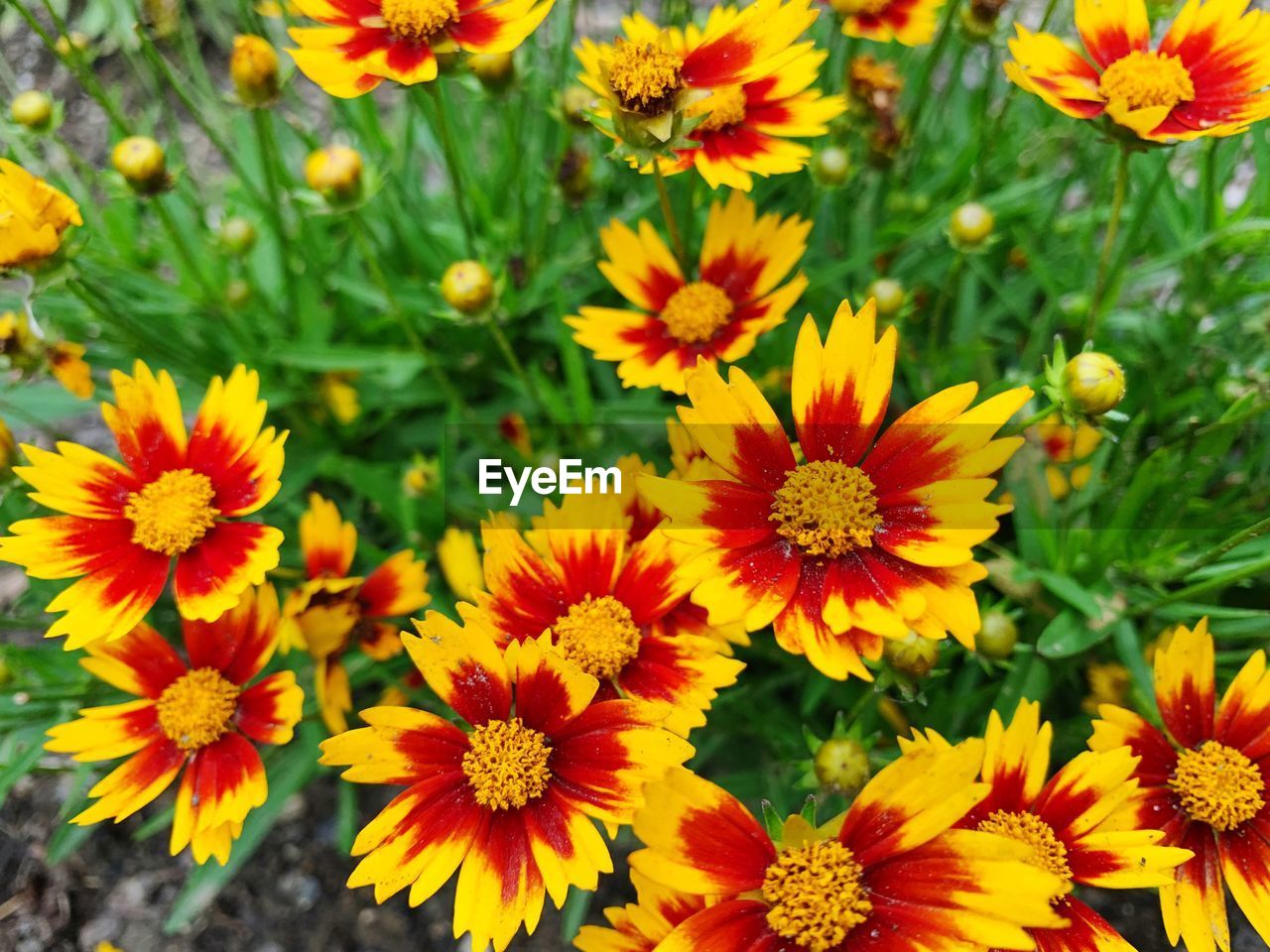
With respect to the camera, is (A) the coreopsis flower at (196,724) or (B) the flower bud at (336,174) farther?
(B) the flower bud at (336,174)

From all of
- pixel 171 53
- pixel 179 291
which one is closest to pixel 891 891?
pixel 179 291

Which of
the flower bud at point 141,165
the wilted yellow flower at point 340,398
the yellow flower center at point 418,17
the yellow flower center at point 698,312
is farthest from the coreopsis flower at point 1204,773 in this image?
the flower bud at point 141,165

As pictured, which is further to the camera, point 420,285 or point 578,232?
point 578,232

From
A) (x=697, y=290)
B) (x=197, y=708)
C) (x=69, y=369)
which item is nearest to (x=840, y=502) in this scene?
(x=697, y=290)

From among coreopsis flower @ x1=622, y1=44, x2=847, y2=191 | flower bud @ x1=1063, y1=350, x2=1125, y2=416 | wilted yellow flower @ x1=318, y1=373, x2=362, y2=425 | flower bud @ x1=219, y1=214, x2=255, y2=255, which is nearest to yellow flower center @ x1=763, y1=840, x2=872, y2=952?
flower bud @ x1=1063, y1=350, x2=1125, y2=416

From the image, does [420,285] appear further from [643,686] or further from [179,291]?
[643,686]

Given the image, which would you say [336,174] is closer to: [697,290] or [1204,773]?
[697,290]

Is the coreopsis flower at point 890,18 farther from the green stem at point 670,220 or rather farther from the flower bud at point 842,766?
the flower bud at point 842,766
